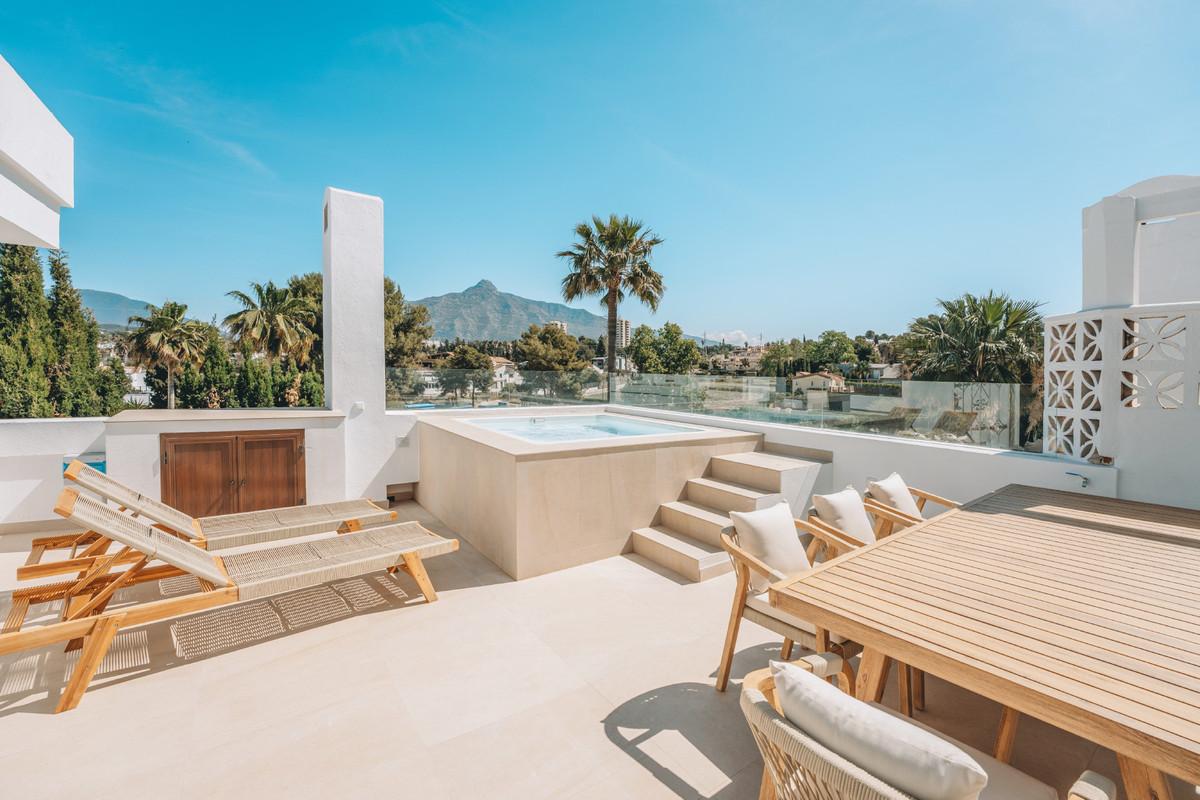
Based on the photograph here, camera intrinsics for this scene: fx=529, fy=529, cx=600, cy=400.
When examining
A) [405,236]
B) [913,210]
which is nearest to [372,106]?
[913,210]

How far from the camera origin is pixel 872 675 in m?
2.00

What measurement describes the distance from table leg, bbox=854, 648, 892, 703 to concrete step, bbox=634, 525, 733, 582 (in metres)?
2.35

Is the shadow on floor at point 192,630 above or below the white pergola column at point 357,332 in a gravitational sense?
below

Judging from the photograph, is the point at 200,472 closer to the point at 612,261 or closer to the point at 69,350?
the point at 612,261

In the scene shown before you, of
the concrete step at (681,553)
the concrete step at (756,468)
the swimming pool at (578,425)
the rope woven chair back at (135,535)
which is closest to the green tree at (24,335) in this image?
the swimming pool at (578,425)

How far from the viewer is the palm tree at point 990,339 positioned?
26.7 feet

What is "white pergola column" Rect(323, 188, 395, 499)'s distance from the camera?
658 cm

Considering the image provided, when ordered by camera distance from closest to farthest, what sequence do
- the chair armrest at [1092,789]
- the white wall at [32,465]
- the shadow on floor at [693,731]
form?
the chair armrest at [1092,789]
the shadow on floor at [693,731]
the white wall at [32,465]

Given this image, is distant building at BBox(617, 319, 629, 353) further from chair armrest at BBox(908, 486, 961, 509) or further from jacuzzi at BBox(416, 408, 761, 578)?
chair armrest at BBox(908, 486, 961, 509)

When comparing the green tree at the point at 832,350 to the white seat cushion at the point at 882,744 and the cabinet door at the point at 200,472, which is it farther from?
the white seat cushion at the point at 882,744

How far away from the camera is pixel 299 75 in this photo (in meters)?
9.48

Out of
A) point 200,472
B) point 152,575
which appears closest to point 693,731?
point 152,575

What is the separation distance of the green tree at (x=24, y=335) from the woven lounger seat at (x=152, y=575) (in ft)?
63.2

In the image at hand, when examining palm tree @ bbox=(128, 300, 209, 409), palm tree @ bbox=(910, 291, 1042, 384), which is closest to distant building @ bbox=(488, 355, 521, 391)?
palm tree @ bbox=(910, 291, 1042, 384)
